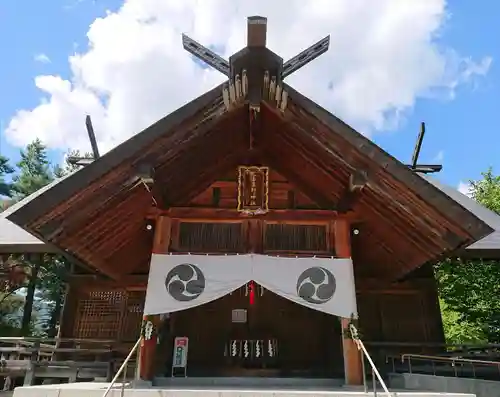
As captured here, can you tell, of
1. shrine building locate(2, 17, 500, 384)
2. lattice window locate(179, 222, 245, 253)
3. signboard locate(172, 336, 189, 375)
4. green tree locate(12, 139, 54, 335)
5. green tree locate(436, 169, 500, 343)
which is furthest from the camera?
green tree locate(12, 139, 54, 335)

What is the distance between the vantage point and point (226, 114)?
21.9 feet

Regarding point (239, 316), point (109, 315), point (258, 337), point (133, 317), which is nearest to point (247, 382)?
point (258, 337)

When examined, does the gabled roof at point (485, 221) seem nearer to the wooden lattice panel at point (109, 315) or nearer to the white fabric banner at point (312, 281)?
the white fabric banner at point (312, 281)

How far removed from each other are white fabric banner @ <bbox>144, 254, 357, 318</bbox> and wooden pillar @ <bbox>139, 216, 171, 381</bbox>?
213mm

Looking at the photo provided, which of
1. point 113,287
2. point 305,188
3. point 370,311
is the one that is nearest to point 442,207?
point 305,188

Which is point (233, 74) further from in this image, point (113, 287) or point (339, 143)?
point (113, 287)

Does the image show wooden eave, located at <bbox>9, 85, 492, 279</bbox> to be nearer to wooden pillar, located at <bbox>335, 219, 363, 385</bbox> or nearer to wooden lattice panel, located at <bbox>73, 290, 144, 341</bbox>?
wooden pillar, located at <bbox>335, 219, 363, 385</bbox>

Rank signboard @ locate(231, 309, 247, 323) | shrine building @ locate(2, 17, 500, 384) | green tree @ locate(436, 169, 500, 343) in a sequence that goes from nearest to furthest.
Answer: shrine building @ locate(2, 17, 500, 384) → signboard @ locate(231, 309, 247, 323) → green tree @ locate(436, 169, 500, 343)

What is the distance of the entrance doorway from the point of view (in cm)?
897

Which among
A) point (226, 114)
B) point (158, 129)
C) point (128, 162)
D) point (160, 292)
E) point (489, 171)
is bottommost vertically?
point (160, 292)

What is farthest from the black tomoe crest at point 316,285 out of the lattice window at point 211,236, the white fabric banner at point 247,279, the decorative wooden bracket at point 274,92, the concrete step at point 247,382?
the decorative wooden bracket at point 274,92

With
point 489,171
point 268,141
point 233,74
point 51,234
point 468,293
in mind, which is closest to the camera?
point 233,74

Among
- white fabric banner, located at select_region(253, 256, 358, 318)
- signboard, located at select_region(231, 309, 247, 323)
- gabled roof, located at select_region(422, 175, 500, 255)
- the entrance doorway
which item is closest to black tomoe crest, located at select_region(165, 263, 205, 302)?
white fabric banner, located at select_region(253, 256, 358, 318)

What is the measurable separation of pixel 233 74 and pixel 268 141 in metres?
2.13
